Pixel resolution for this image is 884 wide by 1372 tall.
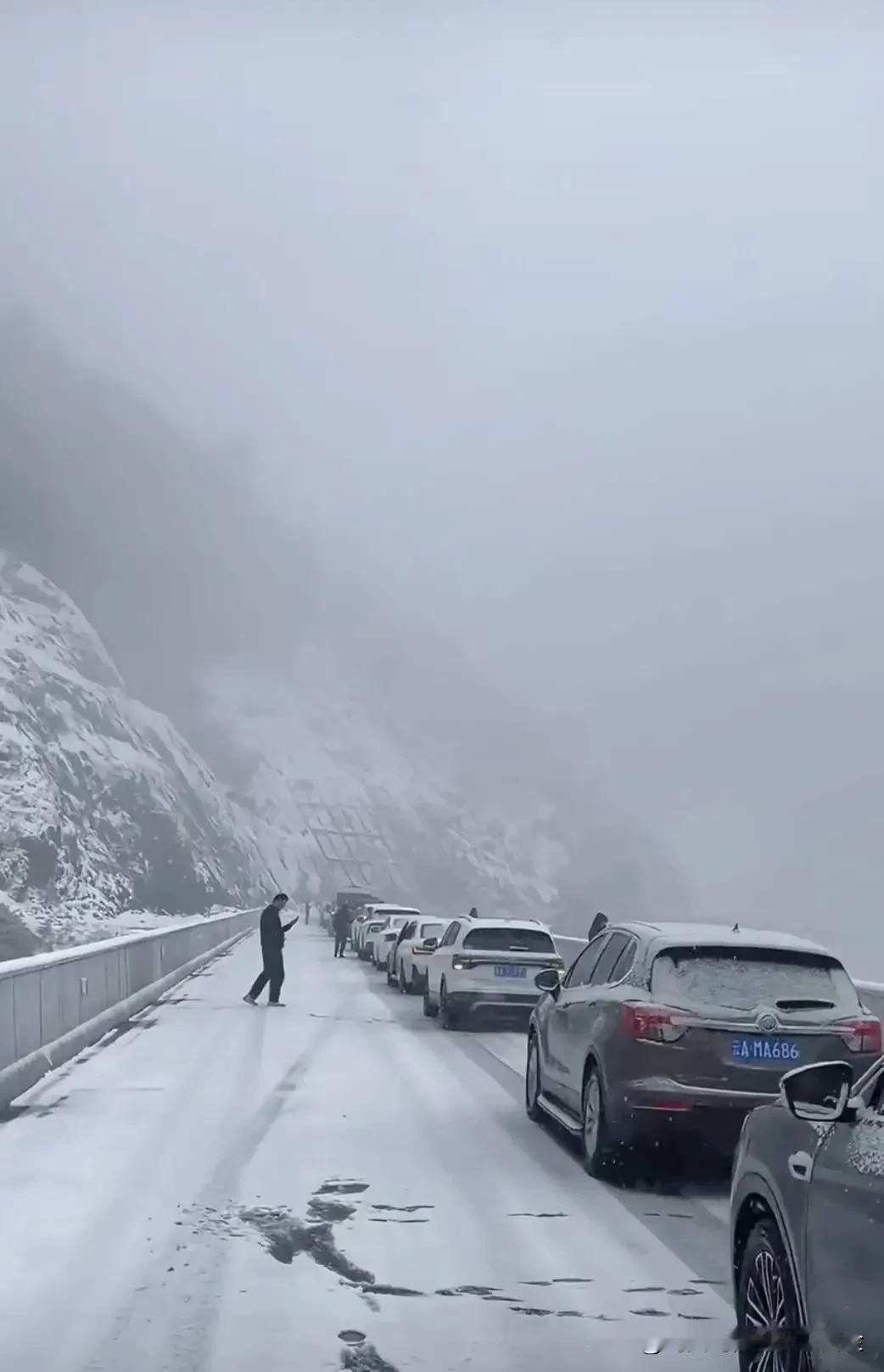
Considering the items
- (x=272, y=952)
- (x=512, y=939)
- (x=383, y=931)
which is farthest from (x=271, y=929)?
(x=383, y=931)

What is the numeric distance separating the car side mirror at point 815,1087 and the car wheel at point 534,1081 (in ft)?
25.3

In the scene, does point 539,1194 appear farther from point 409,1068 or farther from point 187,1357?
point 409,1068

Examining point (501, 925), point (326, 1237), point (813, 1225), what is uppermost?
point (501, 925)

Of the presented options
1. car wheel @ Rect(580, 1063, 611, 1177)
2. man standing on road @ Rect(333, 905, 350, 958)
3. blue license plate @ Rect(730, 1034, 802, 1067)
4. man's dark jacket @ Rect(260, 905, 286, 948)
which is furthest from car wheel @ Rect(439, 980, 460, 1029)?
man standing on road @ Rect(333, 905, 350, 958)

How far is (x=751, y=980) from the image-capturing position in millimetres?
9578

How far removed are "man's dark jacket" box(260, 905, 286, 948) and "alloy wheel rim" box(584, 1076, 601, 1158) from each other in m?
13.3

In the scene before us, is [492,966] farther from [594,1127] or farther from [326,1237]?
[326,1237]

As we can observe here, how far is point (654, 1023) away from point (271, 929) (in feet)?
48.7

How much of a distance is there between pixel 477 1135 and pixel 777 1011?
133 inches

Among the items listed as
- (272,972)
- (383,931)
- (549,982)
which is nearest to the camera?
(549,982)

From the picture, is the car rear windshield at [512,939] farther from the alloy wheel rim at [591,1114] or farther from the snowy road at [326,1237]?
the alloy wheel rim at [591,1114]

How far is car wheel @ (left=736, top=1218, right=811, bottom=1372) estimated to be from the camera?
199 inches

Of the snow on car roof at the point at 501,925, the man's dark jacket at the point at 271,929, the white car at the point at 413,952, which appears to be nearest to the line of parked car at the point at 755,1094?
the snow on car roof at the point at 501,925

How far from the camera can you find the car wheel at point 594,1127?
1000 centimetres
